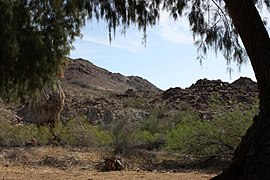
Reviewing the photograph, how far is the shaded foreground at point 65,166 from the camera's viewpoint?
1290cm

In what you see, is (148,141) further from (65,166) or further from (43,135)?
(65,166)

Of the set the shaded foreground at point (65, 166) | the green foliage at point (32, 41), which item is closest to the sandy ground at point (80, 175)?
the shaded foreground at point (65, 166)

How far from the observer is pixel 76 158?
1700 centimetres

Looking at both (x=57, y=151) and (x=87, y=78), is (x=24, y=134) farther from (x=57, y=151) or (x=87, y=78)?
(x=87, y=78)

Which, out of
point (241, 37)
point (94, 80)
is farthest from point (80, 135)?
point (94, 80)

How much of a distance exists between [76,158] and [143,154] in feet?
8.12

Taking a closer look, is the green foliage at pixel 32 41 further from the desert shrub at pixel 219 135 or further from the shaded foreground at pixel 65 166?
the desert shrub at pixel 219 135

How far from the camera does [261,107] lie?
6891 mm

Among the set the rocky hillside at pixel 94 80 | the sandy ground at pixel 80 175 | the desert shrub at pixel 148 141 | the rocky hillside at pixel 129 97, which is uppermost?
the rocky hillside at pixel 94 80

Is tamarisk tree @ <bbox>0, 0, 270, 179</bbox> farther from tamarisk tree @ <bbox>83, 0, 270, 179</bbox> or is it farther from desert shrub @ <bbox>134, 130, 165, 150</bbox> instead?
desert shrub @ <bbox>134, 130, 165, 150</bbox>

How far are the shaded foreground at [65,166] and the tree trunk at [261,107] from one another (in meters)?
5.81

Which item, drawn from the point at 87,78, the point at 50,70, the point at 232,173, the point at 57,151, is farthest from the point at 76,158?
the point at 87,78

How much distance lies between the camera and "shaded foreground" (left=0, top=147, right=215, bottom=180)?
1290 cm

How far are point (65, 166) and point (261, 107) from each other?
31.6ft
